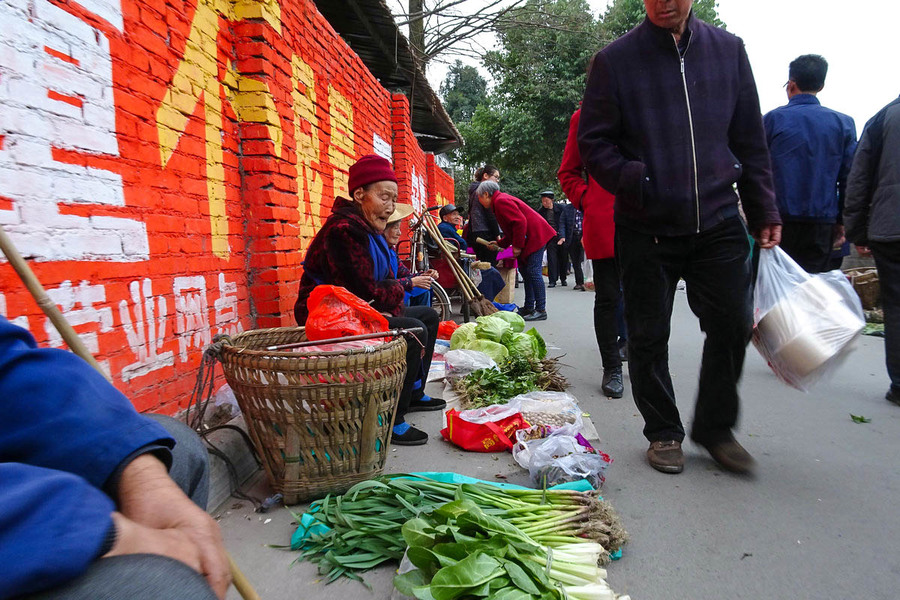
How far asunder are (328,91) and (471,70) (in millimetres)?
40151

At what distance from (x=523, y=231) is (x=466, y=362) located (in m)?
3.20

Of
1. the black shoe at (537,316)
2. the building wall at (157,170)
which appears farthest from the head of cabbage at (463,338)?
the black shoe at (537,316)

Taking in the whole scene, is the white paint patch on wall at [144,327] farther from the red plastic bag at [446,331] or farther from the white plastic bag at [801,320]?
the red plastic bag at [446,331]

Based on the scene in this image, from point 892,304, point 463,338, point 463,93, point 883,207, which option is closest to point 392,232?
point 463,338

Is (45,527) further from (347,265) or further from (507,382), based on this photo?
(507,382)

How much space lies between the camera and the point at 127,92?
2623 millimetres

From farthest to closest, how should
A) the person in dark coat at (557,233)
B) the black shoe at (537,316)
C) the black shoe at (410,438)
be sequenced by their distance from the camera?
the person in dark coat at (557,233), the black shoe at (537,316), the black shoe at (410,438)

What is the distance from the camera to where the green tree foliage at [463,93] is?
4128cm

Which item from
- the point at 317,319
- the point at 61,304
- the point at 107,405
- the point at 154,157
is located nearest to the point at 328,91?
the point at 154,157

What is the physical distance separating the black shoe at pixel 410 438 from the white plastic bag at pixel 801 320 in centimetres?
183

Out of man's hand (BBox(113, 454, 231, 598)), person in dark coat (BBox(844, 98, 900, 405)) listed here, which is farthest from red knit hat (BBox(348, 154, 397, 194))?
person in dark coat (BBox(844, 98, 900, 405))

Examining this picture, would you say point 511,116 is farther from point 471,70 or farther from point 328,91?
point 471,70

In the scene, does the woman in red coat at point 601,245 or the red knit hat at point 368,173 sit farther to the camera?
the woman in red coat at point 601,245

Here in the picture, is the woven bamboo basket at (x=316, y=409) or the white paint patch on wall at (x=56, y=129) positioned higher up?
the white paint patch on wall at (x=56, y=129)
